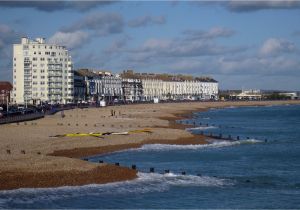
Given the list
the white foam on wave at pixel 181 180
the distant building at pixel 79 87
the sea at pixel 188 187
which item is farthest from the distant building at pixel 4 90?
the white foam on wave at pixel 181 180

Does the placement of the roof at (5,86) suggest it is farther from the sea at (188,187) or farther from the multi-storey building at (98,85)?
the sea at (188,187)

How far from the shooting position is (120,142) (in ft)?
144

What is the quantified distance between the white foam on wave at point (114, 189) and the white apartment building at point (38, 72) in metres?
122

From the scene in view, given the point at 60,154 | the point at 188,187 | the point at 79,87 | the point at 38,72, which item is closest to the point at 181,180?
the point at 188,187

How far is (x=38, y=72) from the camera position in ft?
491

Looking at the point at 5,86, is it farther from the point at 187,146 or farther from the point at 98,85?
the point at 187,146

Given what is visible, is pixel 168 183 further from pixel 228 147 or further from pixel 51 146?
pixel 228 147

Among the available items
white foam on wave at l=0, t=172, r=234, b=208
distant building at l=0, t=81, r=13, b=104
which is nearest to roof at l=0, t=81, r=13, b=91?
distant building at l=0, t=81, r=13, b=104

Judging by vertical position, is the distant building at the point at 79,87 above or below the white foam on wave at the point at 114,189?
above

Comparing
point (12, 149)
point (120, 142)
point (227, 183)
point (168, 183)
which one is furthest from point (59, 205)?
point (120, 142)

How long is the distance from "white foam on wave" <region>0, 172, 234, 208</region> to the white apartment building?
12226cm

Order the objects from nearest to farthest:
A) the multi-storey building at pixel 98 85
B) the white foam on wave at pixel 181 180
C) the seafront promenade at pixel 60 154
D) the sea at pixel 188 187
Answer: the sea at pixel 188 187 → the seafront promenade at pixel 60 154 → the white foam on wave at pixel 181 180 → the multi-storey building at pixel 98 85

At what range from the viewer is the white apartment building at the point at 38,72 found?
148 meters

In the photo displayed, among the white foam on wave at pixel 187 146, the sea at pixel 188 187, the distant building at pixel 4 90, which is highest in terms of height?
the distant building at pixel 4 90
